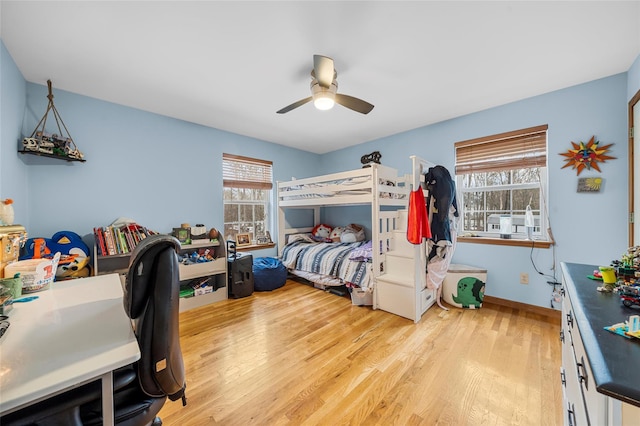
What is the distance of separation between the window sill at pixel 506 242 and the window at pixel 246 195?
2999 mm

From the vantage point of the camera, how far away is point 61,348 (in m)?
0.74

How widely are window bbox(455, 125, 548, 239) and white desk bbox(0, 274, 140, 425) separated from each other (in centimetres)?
352

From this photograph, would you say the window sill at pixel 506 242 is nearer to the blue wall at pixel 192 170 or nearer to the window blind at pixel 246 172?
the blue wall at pixel 192 170

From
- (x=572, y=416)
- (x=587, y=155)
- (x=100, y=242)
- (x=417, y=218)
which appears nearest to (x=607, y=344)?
(x=572, y=416)

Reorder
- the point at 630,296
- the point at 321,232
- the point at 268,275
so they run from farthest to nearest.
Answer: the point at 321,232
the point at 268,275
the point at 630,296

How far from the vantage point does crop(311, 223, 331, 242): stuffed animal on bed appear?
4.39 metres

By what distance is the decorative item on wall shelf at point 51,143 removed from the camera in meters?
2.03

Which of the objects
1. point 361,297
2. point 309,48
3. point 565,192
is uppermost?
point 309,48

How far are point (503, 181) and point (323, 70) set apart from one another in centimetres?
255

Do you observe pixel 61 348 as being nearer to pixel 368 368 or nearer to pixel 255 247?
pixel 368 368

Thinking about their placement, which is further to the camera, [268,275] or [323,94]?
[268,275]

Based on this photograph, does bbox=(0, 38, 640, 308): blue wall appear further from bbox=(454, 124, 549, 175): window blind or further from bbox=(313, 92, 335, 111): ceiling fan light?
bbox=(313, 92, 335, 111): ceiling fan light

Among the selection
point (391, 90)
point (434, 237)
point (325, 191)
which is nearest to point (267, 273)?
point (325, 191)

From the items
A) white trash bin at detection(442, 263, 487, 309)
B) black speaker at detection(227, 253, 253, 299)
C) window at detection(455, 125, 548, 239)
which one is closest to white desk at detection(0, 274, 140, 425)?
black speaker at detection(227, 253, 253, 299)
